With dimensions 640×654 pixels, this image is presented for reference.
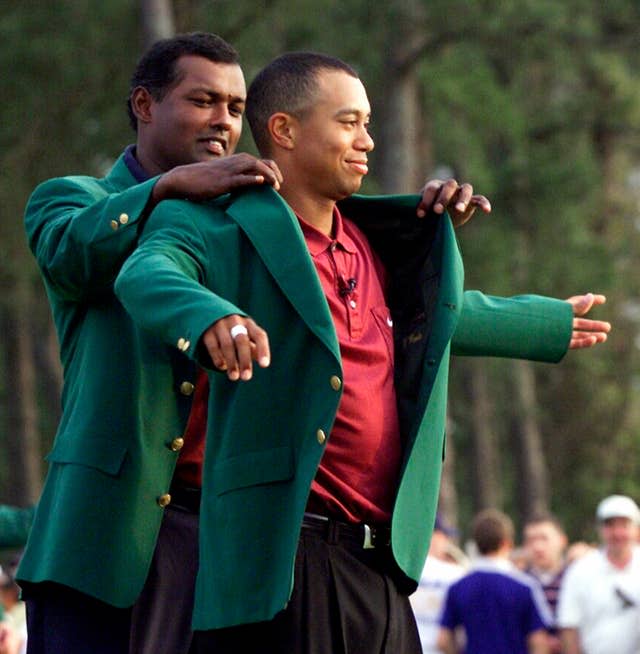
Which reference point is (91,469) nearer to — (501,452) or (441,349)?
(441,349)

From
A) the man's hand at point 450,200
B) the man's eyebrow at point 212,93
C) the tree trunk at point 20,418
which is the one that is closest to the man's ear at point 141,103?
the man's eyebrow at point 212,93

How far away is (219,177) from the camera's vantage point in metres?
4.74

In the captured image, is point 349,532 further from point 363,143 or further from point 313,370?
point 363,143

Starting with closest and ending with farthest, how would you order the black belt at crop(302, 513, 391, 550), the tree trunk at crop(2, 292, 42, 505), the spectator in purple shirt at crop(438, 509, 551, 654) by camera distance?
the black belt at crop(302, 513, 391, 550), the spectator in purple shirt at crop(438, 509, 551, 654), the tree trunk at crop(2, 292, 42, 505)

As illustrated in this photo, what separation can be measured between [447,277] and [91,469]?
3.16ft

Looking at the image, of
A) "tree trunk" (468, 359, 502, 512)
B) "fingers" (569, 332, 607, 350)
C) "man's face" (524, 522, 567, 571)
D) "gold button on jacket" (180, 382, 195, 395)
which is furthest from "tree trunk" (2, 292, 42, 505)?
"gold button on jacket" (180, 382, 195, 395)

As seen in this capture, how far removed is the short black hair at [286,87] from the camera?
4.92m

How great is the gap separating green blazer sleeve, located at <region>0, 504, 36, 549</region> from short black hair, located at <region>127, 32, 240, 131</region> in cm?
188

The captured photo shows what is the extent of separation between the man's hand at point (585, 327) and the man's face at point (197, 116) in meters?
1.01

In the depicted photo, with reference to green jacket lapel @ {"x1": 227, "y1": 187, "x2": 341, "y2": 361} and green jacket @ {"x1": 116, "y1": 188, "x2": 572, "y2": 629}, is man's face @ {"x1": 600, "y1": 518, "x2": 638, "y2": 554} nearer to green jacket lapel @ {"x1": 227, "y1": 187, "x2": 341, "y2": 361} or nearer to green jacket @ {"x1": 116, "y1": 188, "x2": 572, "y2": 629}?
green jacket @ {"x1": 116, "y1": 188, "x2": 572, "y2": 629}

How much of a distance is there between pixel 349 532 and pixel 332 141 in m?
0.91

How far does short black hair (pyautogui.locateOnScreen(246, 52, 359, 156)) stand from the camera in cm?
492

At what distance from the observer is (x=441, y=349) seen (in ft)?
15.9

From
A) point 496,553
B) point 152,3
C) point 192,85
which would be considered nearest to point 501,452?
point 152,3
